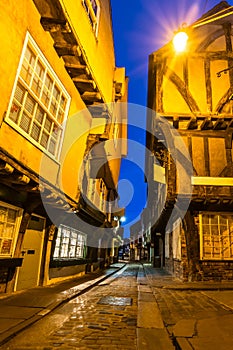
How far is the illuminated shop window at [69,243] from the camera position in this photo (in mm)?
10406

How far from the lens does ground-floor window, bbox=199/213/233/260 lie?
35.1 feet

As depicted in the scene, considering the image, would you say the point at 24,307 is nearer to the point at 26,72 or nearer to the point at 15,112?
the point at 15,112

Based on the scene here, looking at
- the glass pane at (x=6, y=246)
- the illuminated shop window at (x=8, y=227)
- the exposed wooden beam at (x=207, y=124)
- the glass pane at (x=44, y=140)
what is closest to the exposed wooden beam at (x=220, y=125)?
the exposed wooden beam at (x=207, y=124)

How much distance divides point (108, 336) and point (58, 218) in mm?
5750

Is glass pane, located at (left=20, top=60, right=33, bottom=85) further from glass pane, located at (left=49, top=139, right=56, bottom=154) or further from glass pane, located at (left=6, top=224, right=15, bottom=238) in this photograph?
glass pane, located at (left=6, top=224, right=15, bottom=238)

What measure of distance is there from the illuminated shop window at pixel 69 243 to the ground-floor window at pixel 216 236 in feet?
19.9

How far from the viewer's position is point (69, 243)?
38.3 feet

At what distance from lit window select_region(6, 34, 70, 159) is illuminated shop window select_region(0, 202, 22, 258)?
6.52ft

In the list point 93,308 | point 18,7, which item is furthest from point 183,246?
point 18,7

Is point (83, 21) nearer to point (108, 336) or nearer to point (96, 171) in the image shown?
point (96, 171)

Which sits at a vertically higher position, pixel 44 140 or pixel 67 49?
pixel 67 49

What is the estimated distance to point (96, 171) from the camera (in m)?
12.9

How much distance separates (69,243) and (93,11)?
9.81 m

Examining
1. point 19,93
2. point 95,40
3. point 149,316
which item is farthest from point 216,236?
point 19,93
